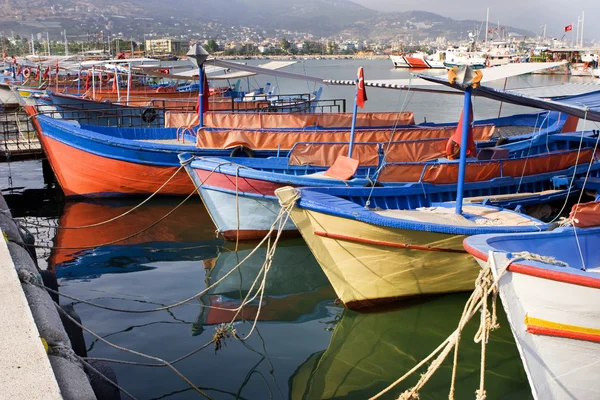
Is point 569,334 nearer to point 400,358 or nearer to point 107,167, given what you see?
point 400,358

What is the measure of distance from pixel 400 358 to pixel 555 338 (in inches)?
109

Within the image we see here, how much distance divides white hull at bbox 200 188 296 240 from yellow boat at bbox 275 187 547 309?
8.88 ft

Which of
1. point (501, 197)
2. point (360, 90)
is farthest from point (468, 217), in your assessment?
point (360, 90)

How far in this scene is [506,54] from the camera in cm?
10069

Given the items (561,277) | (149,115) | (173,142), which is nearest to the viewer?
(561,277)

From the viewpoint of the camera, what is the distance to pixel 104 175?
630 inches

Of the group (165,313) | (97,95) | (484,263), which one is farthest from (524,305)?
(97,95)

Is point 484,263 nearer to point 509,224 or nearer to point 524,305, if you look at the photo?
point 524,305

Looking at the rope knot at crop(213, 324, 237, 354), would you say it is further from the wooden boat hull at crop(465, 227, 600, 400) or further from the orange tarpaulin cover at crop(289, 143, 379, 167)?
the orange tarpaulin cover at crop(289, 143, 379, 167)

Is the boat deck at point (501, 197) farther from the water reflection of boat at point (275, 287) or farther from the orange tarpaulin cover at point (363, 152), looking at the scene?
the water reflection of boat at point (275, 287)

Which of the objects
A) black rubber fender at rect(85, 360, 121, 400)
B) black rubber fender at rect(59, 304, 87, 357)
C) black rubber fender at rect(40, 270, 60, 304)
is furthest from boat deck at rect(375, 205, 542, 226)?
black rubber fender at rect(85, 360, 121, 400)

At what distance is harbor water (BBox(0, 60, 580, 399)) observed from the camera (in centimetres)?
740

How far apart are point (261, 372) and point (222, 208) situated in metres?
5.07

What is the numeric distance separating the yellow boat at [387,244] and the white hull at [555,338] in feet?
8.90
